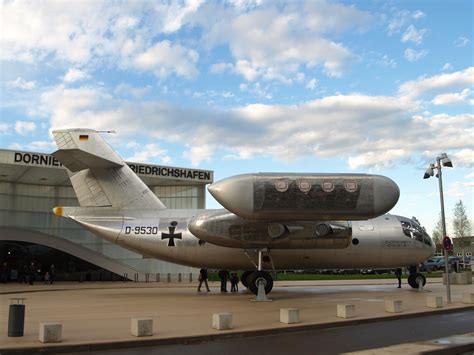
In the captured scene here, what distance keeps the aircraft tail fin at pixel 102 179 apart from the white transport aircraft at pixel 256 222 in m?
0.05

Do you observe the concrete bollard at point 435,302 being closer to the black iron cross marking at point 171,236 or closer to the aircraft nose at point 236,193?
the aircraft nose at point 236,193

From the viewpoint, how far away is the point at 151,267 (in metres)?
41.1

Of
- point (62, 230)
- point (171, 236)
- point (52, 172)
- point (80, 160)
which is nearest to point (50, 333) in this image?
point (171, 236)

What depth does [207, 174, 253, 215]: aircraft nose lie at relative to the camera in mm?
15609

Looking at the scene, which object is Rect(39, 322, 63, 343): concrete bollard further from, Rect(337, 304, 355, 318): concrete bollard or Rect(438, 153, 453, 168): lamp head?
Rect(438, 153, 453, 168): lamp head

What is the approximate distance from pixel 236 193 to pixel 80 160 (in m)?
8.18

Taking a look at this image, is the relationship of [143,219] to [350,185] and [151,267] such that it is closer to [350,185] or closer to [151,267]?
[350,185]

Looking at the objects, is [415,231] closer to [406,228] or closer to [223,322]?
[406,228]

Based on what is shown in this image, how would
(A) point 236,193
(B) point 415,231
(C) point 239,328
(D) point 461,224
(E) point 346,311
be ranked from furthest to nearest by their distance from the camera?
(D) point 461,224, (B) point 415,231, (A) point 236,193, (E) point 346,311, (C) point 239,328

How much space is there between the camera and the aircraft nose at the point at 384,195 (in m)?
15.9

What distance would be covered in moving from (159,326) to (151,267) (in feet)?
100

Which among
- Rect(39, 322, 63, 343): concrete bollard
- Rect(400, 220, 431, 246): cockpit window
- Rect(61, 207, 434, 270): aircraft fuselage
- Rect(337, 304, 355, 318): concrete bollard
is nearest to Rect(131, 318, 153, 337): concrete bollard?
Rect(39, 322, 63, 343): concrete bollard

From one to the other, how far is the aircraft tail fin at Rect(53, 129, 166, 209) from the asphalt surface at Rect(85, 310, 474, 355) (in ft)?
41.1

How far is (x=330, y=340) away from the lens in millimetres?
10086
